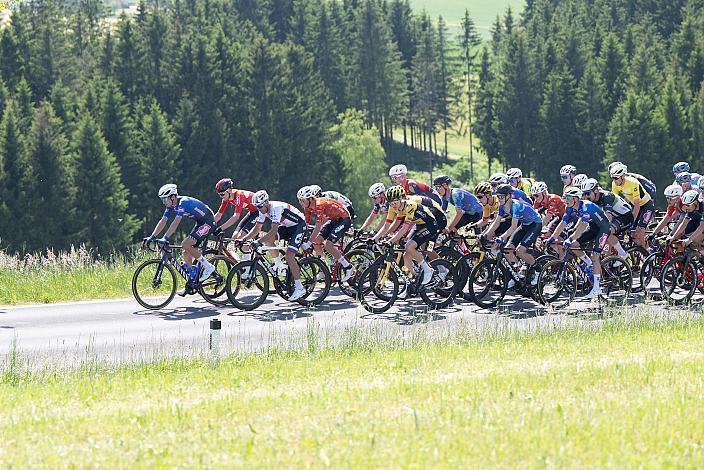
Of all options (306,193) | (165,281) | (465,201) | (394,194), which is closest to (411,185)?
(465,201)

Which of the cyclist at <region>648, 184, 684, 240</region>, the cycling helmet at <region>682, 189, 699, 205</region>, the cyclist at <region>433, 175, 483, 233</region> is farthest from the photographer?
the cyclist at <region>433, 175, 483, 233</region>

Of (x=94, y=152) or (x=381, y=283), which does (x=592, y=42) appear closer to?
(x=94, y=152)

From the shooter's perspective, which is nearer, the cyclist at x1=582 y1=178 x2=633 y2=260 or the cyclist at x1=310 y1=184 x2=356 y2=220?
the cyclist at x1=582 y1=178 x2=633 y2=260

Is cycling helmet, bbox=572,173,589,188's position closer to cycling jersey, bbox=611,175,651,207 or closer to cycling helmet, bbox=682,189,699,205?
cycling jersey, bbox=611,175,651,207

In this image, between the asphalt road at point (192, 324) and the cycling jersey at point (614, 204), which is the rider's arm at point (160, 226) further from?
the cycling jersey at point (614, 204)

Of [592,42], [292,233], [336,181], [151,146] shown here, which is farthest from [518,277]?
[592,42]

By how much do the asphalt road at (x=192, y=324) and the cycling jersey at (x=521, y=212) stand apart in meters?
1.48

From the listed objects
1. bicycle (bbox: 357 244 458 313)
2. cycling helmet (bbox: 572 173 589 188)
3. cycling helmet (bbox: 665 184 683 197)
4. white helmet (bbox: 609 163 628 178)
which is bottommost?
bicycle (bbox: 357 244 458 313)

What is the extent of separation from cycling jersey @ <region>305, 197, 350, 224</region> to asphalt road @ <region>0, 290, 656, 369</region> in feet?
4.94

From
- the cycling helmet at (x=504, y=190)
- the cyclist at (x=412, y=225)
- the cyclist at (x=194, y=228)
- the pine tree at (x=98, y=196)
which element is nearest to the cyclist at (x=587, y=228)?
the cycling helmet at (x=504, y=190)

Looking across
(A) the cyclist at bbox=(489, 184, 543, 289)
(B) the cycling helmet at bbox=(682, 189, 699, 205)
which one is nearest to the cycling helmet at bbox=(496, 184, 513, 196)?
(A) the cyclist at bbox=(489, 184, 543, 289)

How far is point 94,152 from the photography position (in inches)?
2453

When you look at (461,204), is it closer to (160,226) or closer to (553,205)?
(553,205)

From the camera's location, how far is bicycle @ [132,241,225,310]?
55.3ft
